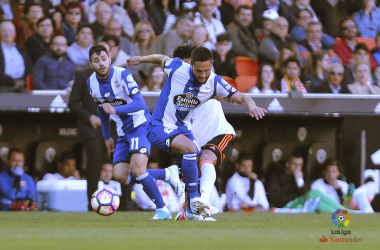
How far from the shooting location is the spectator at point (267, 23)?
406 inches

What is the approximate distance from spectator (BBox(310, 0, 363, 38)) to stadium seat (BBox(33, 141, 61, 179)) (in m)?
5.40

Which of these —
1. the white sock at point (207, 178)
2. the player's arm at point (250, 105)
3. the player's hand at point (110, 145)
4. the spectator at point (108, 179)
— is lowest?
the spectator at point (108, 179)

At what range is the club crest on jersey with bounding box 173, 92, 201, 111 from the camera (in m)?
6.20

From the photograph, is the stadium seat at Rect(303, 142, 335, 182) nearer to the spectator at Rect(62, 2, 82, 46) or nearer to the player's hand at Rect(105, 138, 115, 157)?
the player's hand at Rect(105, 138, 115, 157)

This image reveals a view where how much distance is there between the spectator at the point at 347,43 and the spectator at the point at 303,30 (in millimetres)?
207

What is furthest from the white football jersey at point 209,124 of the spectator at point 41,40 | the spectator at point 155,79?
the spectator at point 41,40

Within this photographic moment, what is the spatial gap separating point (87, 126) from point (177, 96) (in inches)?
106

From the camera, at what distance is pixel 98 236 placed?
4.58 meters

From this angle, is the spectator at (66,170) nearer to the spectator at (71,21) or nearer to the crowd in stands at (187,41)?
the crowd in stands at (187,41)

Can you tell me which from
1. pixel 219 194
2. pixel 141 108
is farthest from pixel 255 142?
pixel 141 108

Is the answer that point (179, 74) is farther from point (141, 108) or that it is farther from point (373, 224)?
Result: point (373, 224)

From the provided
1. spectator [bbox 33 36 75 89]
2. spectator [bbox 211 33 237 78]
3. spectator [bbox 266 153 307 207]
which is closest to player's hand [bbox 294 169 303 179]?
spectator [bbox 266 153 307 207]

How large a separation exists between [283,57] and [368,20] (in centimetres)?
310

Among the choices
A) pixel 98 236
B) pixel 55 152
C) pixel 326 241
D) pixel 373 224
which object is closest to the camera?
pixel 326 241
